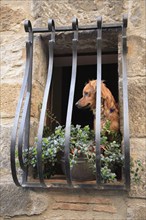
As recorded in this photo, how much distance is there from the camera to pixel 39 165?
4.24 feet

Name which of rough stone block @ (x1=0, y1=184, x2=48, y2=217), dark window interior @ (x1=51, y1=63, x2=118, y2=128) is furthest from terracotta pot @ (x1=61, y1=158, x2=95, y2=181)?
dark window interior @ (x1=51, y1=63, x2=118, y2=128)

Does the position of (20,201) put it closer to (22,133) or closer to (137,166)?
(22,133)

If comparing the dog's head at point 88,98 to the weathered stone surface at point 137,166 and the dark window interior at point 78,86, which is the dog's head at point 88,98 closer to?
the weathered stone surface at point 137,166

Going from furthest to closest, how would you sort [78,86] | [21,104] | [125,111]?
[78,86] < [21,104] < [125,111]

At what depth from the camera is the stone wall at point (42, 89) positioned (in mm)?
1376

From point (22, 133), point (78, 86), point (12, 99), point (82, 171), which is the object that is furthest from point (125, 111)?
point (78, 86)

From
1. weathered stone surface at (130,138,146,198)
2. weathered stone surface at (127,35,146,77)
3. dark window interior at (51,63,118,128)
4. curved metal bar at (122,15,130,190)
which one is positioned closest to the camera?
curved metal bar at (122,15,130,190)

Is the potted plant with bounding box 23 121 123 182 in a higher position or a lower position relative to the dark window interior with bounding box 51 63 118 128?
lower

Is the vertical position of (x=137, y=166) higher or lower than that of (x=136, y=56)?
lower

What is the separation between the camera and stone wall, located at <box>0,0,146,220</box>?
1.38 metres

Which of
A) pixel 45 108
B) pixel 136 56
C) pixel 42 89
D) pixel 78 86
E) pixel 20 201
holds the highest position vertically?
pixel 78 86

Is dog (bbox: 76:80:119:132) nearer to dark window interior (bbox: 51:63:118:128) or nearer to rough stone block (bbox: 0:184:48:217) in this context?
rough stone block (bbox: 0:184:48:217)

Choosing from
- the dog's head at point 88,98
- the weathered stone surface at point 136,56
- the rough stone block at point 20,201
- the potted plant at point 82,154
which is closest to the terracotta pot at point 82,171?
the potted plant at point 82,154

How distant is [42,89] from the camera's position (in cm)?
164
